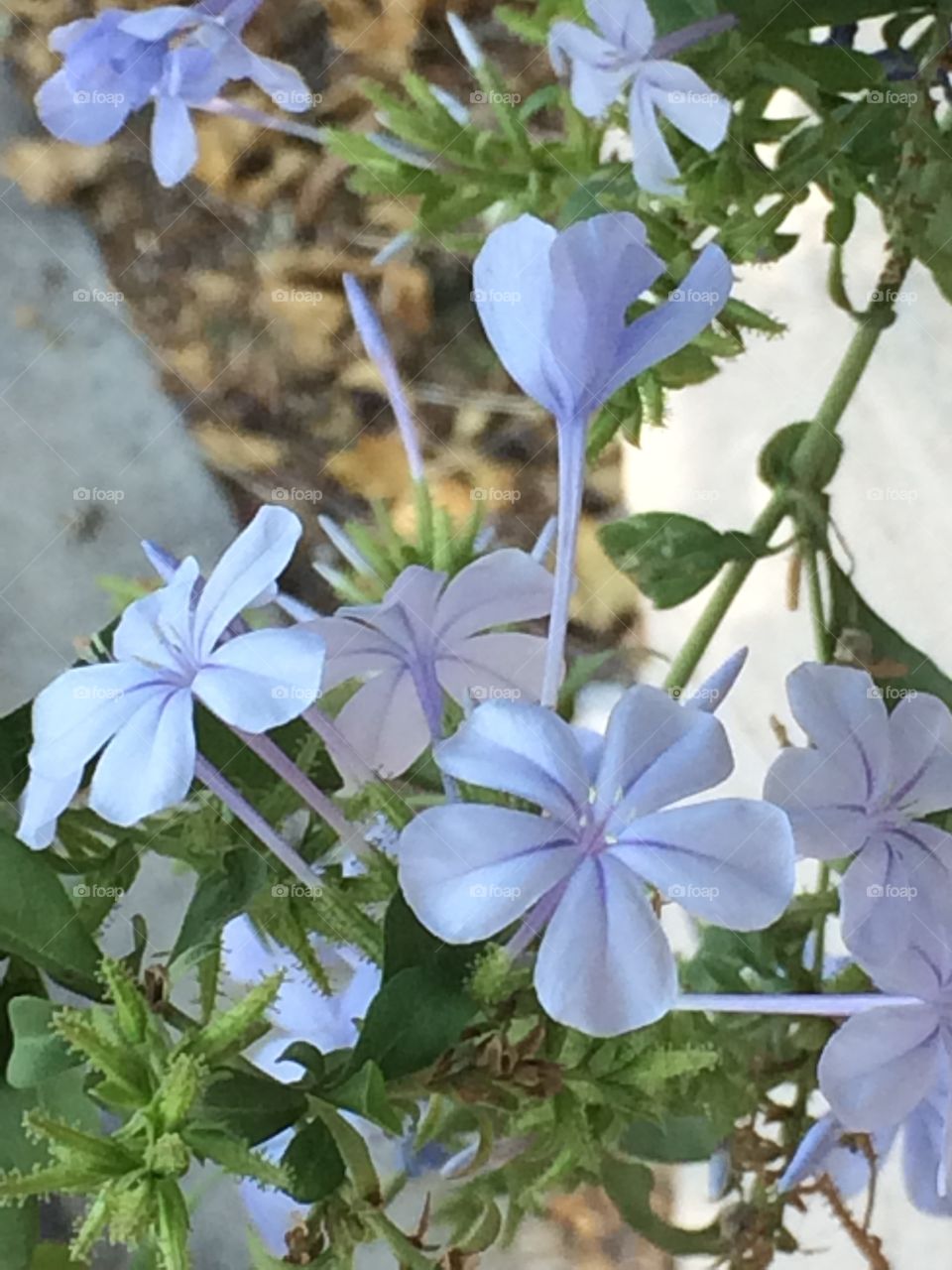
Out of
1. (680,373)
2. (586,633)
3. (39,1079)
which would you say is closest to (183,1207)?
(39,1079)

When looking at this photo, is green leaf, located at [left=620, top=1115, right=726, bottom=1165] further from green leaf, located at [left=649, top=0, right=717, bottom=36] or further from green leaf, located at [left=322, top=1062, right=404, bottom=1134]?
green leaf, located at [left=649, top=0, right=717, bottom=36]

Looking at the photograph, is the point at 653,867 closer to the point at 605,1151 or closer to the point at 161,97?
the point at 605,1151

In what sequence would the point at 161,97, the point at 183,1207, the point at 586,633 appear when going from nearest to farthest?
1. the point at 183,1207
2. the point at 161,97
3. the point at 586,633

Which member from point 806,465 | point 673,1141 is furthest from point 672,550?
point 673,1141

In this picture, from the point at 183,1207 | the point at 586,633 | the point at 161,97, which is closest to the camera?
the point at 183,1207

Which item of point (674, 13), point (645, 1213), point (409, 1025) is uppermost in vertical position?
point (674, 13)

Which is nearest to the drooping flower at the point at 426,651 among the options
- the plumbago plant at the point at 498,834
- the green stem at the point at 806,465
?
the plumbago plant at the point at 498,834

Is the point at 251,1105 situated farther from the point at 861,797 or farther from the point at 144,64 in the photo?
the point at 144,64

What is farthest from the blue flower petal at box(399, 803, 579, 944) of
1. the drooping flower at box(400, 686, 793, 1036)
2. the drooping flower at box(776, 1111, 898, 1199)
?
the drooping flower at box(776, 1111, 898, 1199)
